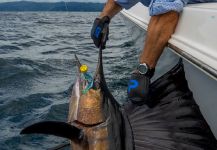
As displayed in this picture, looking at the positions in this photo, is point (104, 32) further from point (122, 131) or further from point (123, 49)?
point (123, 49)

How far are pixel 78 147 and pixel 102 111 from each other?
7.9 inches

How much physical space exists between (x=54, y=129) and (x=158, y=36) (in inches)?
38.8

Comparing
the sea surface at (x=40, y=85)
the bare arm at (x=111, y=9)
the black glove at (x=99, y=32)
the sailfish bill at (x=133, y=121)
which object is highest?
the bare arm at (x=111, y=9)

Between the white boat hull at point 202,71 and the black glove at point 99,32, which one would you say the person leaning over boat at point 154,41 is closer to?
the white boat hull at point 202,71

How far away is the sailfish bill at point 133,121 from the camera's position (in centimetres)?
195

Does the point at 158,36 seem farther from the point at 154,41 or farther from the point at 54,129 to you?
the point at 54,129

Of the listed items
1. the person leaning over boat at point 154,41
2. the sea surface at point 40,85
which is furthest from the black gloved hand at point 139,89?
the sea surface at point 40,85

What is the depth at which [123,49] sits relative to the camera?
24.7 ft

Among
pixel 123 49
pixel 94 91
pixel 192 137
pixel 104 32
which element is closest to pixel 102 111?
pixel 94 91

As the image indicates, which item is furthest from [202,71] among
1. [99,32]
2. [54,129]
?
[99,32]

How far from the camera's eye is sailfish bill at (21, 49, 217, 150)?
195cm

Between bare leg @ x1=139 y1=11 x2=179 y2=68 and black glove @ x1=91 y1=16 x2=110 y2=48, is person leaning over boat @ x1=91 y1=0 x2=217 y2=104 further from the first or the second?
black glove @ x1=91 y1=16 x2=110 y2=48

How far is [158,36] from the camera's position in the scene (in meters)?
2.49

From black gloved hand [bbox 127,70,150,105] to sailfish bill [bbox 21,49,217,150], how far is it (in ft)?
0.22
